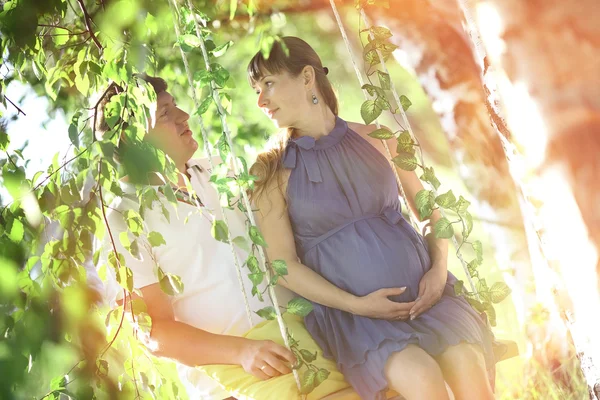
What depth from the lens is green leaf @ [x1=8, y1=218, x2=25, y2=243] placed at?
121 centimetres

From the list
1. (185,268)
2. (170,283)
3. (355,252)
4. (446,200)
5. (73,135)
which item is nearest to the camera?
(73,135)

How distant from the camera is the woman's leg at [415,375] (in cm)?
130

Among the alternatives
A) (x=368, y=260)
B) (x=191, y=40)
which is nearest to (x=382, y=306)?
(x=368, y=260)

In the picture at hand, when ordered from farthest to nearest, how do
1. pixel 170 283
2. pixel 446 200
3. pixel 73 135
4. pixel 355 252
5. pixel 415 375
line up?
pixel 355 252 < pixel 446 200 < pixel 415 375 < pixel 170 283 < pixel 73 135

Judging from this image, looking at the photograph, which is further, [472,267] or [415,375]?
[472,267]

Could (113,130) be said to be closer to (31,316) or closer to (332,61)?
(31,316)

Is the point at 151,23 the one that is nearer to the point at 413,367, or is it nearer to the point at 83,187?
the point at 83,187

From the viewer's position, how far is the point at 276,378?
1.34 meters

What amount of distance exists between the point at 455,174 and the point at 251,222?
5.29 feet

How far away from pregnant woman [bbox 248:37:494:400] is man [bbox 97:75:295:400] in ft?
0.63

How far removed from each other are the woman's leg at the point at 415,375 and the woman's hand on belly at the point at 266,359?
0.20 metres

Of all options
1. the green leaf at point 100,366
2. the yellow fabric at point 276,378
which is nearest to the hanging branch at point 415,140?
the yellow fabric at point 276,378

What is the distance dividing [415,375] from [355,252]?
1.08 feet

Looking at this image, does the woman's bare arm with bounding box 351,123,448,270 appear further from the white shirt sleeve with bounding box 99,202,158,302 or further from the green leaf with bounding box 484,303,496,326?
the white shirt sleeve with bounding box 99,202,158,302
